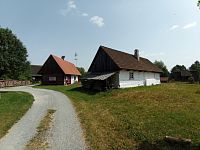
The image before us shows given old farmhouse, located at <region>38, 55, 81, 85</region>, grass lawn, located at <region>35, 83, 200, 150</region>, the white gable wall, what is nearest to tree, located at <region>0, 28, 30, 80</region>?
old farmhouse, located at <region>38, 55, 81, 85</region>

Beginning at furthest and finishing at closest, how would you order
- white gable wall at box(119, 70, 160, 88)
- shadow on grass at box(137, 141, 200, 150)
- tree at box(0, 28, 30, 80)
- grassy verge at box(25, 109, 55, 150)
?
tree at box(0, 28, 30, 80)
white gable wall at box(119, 70, 160, 88)
grassy verge at box(25, 109, 55, 150)
shadow on grass at box(137, 141, 200, 150)

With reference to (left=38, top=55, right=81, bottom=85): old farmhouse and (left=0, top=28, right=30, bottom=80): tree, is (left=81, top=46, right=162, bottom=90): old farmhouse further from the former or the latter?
(left=0, top=28, right=30, bottom=80): tree

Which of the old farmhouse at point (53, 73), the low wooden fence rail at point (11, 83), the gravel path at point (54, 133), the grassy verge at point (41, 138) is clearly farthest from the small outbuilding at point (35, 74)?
the grassy verge at point (41, 138)

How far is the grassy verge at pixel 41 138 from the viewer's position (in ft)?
32.8

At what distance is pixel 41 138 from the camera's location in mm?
11148

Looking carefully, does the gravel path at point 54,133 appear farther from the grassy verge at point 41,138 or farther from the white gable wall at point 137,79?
the white gable wall at point 137,79

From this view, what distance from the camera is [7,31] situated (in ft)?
160

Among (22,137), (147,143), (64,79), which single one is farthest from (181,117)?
(64,79)

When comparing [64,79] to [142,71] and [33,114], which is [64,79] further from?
[33,114]

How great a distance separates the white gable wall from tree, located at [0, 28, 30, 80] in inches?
798

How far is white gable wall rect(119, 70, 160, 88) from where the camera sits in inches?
1455

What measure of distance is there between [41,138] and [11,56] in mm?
37962

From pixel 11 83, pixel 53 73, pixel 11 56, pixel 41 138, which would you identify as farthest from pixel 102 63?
pixel 41 138

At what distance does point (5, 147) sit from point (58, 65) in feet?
140
